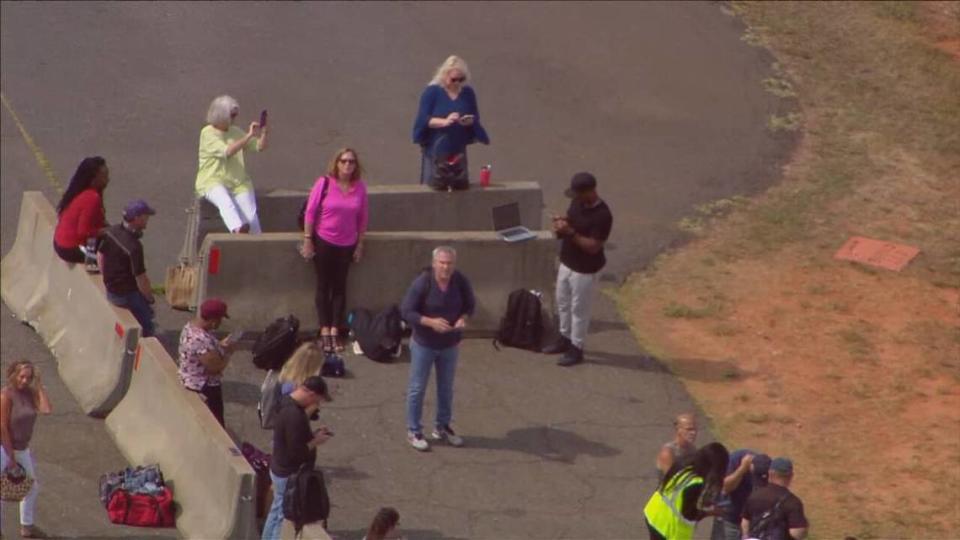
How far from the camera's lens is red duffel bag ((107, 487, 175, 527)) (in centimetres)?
1366

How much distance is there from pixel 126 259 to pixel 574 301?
13.1 feet

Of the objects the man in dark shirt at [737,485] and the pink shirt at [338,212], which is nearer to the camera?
the man in dark shirt at [737,485]

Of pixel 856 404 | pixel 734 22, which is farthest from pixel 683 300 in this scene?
pixel 734 22

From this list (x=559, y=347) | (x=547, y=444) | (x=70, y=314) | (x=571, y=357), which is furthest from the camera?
(x=559, y=347)

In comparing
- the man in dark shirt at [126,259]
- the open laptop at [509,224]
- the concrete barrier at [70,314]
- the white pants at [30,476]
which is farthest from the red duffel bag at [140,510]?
the open laptop at [509,224]

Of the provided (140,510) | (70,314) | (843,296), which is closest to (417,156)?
(843,296)

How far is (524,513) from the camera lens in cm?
1444

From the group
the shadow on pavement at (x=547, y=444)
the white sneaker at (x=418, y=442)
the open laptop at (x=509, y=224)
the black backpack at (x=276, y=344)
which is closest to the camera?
the white sneaker at (x=418, y=442)

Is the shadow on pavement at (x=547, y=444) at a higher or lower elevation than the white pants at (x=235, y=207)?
lower

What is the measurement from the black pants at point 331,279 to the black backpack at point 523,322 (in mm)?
1555

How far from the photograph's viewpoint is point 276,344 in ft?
50.6

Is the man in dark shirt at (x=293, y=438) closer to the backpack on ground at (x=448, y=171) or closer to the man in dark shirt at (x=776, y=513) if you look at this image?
the man in dark shirt at (x=776, y=513)

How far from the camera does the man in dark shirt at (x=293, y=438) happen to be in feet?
41.3

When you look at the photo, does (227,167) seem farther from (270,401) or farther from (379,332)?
(270,401)
